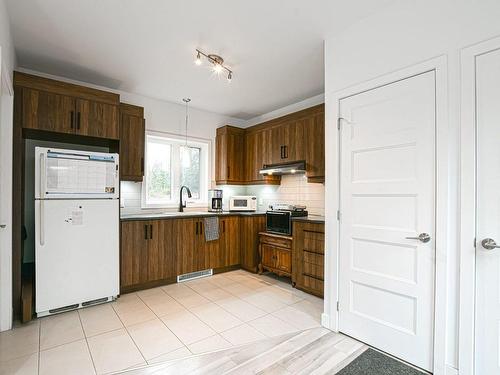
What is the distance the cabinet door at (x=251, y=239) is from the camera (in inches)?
166

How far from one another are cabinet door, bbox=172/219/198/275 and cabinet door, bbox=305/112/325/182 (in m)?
1.84

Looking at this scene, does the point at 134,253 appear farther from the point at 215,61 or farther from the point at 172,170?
the point at 215,61

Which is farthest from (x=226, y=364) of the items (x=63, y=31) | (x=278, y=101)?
(x=278, y=101)

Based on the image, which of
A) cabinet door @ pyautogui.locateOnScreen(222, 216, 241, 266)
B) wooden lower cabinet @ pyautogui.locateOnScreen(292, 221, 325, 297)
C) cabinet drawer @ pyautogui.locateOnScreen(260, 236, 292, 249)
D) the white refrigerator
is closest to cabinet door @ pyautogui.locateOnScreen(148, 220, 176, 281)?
the white refrigerator

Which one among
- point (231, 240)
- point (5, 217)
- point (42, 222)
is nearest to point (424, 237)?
point (231, 240)

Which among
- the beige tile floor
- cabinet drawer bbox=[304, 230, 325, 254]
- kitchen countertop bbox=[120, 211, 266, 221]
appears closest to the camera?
the beige tile floor

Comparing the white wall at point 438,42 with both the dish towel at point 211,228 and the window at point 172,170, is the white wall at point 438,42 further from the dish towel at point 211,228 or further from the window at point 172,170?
the window at point 172,170

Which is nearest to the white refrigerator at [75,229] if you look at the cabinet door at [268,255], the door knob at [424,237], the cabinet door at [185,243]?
the cabinet door at [185,243]

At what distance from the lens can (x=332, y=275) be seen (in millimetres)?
2436

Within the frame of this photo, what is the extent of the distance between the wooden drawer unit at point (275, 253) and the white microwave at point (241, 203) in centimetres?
58

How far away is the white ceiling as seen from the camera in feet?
7.03

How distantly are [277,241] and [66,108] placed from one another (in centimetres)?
307

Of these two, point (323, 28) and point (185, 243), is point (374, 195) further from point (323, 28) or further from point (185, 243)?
point (185, 243)

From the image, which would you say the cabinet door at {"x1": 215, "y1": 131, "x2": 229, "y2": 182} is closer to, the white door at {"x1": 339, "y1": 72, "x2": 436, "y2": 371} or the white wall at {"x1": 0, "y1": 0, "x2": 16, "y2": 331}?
the white door at {"x1": 339, "y1": 72, "x2": 436, "y2": 371}
